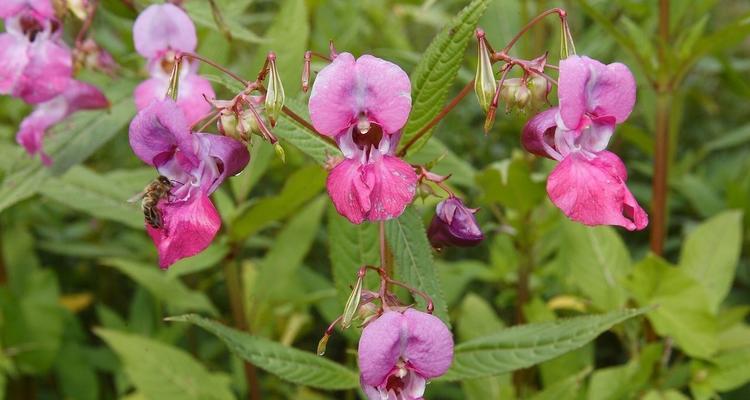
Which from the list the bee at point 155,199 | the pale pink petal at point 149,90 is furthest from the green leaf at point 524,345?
the pale pink petal at point 149,90

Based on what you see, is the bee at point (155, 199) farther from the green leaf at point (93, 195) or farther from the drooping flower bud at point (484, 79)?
the green leaf at point (93, 195)

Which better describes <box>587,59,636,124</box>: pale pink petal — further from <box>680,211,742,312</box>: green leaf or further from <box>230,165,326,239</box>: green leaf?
<box>680,211,742,312</box>: green leaf

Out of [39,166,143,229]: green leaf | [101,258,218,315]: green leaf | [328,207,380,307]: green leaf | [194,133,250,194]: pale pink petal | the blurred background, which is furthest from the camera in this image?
[101,258,218,315]: green leaf

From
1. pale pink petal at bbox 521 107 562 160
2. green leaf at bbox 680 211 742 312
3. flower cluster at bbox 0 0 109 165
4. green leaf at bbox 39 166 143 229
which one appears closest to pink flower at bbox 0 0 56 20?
flower cluster at bbox 0 0 109 165

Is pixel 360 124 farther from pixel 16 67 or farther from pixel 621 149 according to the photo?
pixel 621 149

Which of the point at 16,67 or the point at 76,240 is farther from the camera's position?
the point at 76,240

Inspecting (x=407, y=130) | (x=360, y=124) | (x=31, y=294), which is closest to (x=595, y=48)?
(x=407, y=130)

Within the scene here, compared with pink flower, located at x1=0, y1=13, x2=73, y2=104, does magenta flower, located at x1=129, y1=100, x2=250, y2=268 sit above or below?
above
